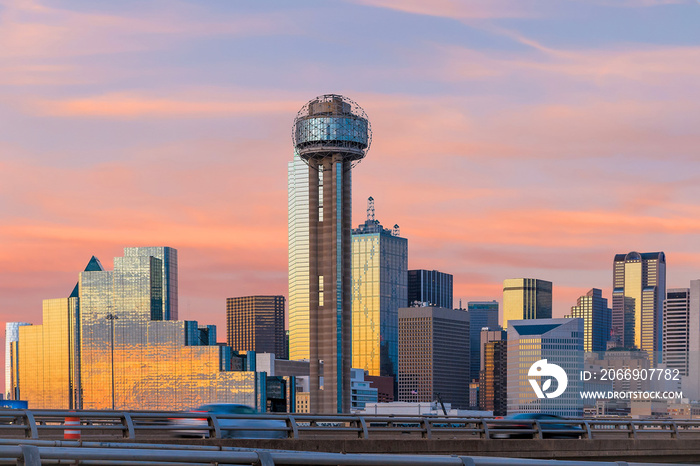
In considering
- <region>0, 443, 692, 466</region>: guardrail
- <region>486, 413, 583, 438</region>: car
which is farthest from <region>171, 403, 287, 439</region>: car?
<region>0, 443, 692, 466</region>: guardrail

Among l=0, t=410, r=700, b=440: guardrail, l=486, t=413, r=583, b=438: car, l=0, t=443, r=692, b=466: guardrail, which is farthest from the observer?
l=486, t=413, r=583, b=438: car

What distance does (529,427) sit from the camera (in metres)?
35.7

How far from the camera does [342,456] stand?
33.0 ft

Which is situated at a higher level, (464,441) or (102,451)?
(102,451)

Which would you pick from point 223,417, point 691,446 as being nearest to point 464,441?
point 223,417

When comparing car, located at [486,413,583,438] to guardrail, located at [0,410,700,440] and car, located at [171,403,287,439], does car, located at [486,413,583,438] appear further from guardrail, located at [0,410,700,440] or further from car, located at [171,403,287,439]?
car, located at [171,403,287,439]

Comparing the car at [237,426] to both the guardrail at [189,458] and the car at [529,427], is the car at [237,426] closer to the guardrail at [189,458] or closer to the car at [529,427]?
the car at [529,427]

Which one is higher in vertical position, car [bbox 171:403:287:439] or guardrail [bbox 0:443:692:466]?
guardrail [bbox 0:443:692:466]

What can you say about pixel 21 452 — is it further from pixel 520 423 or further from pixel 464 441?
pixel 520 423

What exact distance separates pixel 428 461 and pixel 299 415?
65.7 ft

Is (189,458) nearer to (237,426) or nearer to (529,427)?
(237,426)

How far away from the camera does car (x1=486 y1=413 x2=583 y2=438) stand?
109 feet

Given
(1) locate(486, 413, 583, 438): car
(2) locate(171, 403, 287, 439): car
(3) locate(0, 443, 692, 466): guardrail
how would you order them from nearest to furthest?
(3) locate(0, 443, 692, 466): guardrail < (2) locate(171, 403, 287, 439): car < (1) locate(486, 413, 583, 438): car

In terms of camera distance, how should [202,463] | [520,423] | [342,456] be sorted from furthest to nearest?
[520,423]
[342,456]
[202,463]
